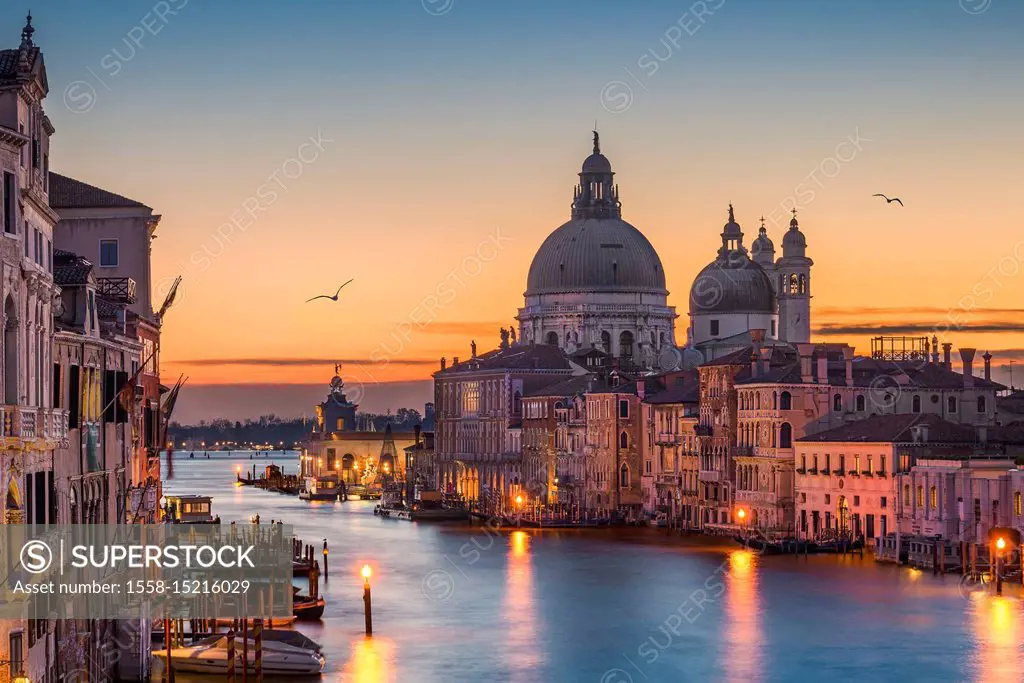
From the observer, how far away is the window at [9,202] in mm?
18828

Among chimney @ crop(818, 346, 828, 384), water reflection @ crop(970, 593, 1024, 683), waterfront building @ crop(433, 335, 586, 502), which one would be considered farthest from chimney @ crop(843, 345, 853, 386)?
waterfront building @ crop(433, 335, 586, 502)

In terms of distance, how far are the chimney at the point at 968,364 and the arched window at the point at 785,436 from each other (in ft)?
19.7

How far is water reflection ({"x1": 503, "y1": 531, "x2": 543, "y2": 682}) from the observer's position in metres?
40.3

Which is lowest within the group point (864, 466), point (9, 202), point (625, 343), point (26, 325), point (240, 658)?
point (240, 658)

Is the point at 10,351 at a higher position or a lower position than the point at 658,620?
higher

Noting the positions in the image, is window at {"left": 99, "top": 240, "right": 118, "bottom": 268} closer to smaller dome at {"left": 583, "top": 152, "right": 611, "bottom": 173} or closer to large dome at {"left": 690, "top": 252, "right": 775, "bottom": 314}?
large dome at {"left": 690, "top": 252, "right": 775, "bottom": 314}

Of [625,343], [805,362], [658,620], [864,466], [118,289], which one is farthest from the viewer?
[625,343]

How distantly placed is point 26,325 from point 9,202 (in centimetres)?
141

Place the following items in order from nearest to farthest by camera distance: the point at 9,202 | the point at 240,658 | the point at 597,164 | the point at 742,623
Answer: the point at 9,202 < the point at 240,658 < the point at 742,623 < the point at 597,164

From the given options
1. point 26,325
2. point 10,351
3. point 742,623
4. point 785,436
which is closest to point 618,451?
point 785,436

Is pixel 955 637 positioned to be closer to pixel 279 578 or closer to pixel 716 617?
pixel 716 617

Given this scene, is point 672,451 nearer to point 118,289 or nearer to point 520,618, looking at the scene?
point 520,618

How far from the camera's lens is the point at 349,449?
519ft

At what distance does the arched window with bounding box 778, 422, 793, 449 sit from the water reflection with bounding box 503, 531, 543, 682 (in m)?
8.79
